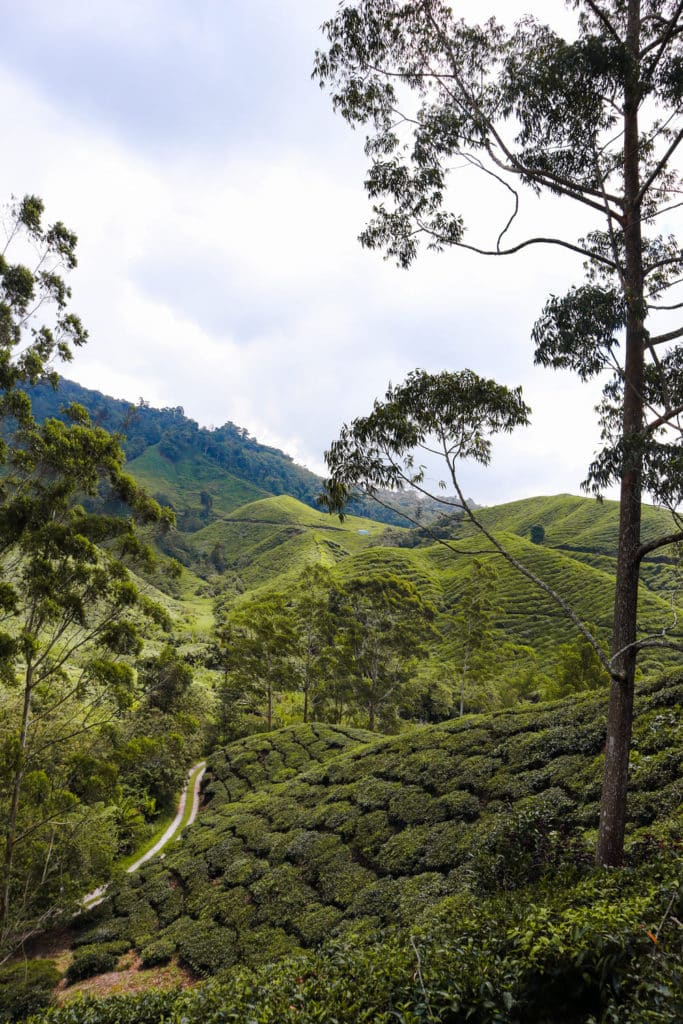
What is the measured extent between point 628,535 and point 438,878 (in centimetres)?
825

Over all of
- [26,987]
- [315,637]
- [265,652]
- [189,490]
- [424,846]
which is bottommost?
[26,987]

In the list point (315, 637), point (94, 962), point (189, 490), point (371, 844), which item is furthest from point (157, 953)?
point (189, 490)

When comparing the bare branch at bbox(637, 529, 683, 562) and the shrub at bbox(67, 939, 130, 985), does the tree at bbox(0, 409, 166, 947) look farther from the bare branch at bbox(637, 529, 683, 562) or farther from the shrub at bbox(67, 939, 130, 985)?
the bare branch at bbox(637, 529, 683, 562)

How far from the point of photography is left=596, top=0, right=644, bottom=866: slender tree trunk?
23.5ft

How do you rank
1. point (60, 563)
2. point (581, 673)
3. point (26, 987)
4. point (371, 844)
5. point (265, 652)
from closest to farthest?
point (26, 987), point (60, 563), point (371, 844), point (581, 673), point (265, 652)

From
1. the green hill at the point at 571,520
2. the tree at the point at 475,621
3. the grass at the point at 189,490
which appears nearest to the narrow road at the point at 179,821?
the tree at the point at 475,621

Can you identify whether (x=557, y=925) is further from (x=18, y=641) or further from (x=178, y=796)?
(x=178, y=796)

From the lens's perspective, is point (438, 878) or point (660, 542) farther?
point (438, 878)

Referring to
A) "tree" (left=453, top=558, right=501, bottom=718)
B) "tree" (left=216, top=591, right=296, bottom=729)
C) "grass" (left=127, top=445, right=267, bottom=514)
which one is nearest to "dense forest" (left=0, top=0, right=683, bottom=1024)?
"tree" (left=216, top=591, right=296, bottom=729)

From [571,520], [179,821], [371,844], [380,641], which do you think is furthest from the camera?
[571,520]

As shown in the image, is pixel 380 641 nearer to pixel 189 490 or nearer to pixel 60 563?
pixel 60 563

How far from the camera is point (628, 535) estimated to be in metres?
7.61

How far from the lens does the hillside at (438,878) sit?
4504 mm

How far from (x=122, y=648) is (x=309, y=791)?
9791 millimetres
